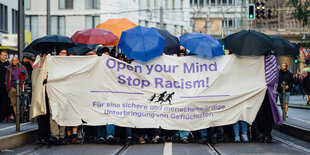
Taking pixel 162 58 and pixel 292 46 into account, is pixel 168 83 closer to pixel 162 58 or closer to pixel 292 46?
pixel 162 58

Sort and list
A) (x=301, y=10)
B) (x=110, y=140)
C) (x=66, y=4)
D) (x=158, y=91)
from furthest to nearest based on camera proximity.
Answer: (x=66, y=4), (x=301, y=10), (x=158, y=91), (x=110, y=140)

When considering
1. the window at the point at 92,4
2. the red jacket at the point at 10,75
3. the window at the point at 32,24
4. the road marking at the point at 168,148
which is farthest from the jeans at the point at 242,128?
the window at the point at 32,24

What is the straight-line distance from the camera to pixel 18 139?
41.7 feet

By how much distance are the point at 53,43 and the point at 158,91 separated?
273 centimetres

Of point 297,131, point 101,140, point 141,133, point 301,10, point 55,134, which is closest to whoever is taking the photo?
point 55,134

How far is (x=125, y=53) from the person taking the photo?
12.8m

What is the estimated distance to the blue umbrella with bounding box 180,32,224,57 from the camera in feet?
43.0

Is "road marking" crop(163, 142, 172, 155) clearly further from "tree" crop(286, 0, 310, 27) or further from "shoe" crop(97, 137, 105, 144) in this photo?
"tree" crop(286, 0, 310, 27)

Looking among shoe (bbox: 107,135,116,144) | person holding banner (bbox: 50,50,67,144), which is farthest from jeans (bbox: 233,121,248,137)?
person holding banner (bbox: 50,50,67,144)

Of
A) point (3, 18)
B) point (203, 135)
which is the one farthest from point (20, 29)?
point (3, 18)

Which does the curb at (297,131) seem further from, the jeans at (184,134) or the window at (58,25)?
the window at (58,25)

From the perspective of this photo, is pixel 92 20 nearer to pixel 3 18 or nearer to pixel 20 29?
pixel 3 18

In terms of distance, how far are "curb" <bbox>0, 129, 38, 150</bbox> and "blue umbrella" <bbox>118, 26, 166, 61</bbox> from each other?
272 centimetres

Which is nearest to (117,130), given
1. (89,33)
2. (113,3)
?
(89,33)
